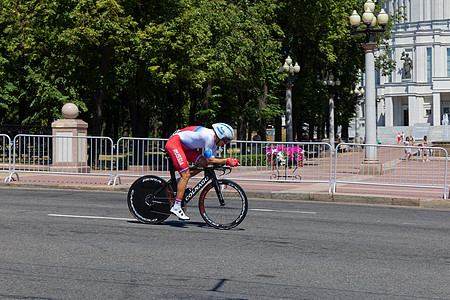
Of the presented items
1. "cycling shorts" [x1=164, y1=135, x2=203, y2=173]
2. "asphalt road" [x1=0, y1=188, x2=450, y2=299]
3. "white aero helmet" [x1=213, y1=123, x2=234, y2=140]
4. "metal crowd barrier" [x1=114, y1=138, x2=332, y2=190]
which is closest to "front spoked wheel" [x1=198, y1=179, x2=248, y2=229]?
"asphalt road" [x1=0, y1=188, x2=450, y2=299]

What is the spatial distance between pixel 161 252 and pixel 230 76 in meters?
22.8

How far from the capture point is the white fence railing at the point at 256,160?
16.2 metres

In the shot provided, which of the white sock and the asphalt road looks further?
the white sock

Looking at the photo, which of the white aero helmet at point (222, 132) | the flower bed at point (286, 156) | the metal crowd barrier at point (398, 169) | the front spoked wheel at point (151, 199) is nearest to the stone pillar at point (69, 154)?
the flower bed at point (286, 156)

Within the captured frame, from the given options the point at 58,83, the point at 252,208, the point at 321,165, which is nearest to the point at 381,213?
the point at 252,208

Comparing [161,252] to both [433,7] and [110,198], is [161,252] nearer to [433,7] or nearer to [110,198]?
[110,198]

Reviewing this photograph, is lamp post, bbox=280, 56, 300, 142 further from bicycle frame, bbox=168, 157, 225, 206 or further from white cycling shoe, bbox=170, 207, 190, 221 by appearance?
white cycling shoe, bbox=170, 207, 190, 221

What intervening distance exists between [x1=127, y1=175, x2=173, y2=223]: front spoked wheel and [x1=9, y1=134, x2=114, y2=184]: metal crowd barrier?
8.44 m

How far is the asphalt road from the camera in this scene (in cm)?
596

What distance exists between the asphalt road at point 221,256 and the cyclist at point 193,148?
25.4 inches

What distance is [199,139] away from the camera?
30.5ft

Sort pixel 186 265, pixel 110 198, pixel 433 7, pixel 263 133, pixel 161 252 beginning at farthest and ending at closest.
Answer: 1. pixel 433 7
2. pixel 263 133
3. pixel 110 198
4. pixel 161 252
5. pixel 186 265

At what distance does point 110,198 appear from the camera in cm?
1454

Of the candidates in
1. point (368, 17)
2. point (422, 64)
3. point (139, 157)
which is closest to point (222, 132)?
point (139, 157)
